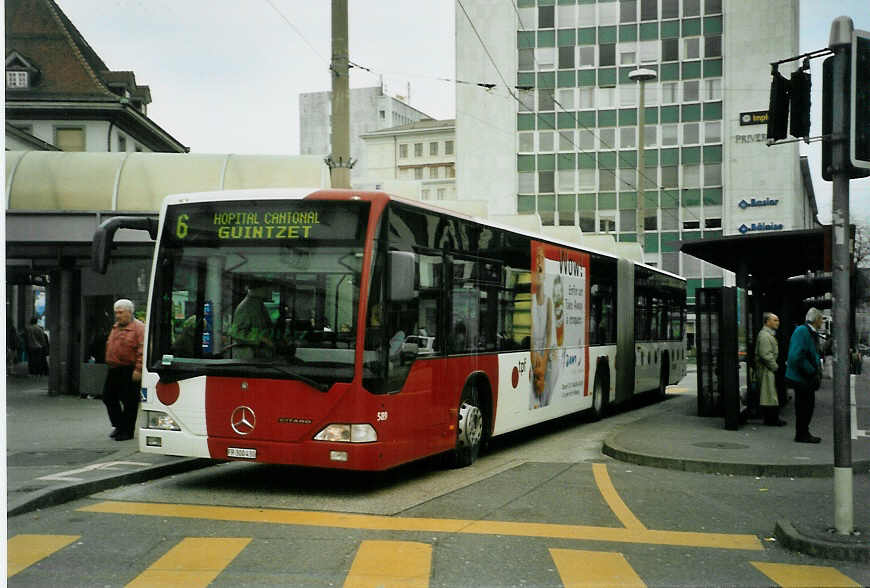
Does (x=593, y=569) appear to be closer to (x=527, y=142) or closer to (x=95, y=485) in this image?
(x=95, y=485)

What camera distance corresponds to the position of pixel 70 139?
44.6m

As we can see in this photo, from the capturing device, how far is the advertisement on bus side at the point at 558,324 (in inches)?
549

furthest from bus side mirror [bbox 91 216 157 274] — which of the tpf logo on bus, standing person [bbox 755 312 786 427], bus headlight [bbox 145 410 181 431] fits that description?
standing person [bbox 755 312 786 427]

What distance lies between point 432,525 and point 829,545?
2.90 metres

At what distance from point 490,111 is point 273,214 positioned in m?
57.8

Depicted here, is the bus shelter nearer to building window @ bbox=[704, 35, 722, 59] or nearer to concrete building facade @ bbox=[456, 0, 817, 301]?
concrete building facade @ bbox=[456, 0, 817, 301]

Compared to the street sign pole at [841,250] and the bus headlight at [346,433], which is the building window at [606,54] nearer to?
the bus headlight at [346,433]

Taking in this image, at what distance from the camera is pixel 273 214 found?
Answer: 9.59 m

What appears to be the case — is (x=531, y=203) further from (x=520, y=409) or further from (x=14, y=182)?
(x=520, y=409)

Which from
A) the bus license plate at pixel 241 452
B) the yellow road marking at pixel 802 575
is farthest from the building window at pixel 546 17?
the yellow road marking at pixel 802 575

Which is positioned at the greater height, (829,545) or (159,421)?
(159,421)

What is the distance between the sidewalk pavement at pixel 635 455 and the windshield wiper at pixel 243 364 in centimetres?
125

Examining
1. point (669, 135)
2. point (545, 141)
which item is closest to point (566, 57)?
point (545, 141)

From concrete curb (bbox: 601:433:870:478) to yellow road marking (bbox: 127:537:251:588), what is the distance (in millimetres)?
5878
